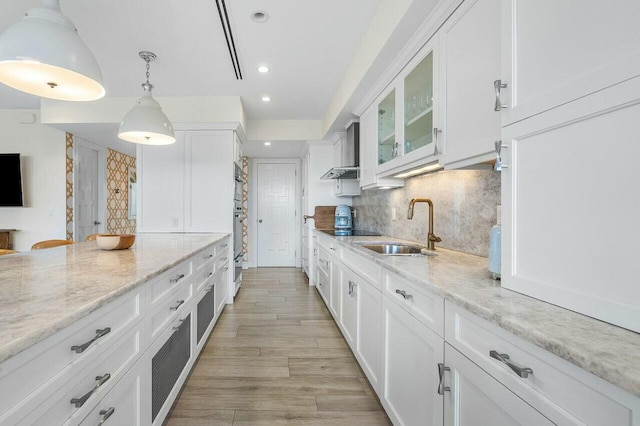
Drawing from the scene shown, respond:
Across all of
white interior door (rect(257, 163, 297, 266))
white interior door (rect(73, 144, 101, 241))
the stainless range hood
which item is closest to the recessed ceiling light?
the stainless range hood

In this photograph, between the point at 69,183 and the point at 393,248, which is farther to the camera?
the point at 69,183

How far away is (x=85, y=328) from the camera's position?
0.90 m

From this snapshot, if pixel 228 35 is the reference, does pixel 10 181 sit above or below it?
below

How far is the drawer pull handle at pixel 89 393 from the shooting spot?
2.80 feet

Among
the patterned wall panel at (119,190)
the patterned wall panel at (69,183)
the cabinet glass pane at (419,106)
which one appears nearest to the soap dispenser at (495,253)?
the cabinet glass pane at (419,106)

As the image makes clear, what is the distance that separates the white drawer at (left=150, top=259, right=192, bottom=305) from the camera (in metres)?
1.46

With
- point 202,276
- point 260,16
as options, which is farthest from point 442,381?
point 260,16

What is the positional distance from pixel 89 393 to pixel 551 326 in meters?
1.23

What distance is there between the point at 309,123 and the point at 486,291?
166 inches

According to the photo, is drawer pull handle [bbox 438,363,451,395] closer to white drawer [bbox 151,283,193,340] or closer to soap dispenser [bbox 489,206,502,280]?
soap dispenser [bbox 489,206,502,280]

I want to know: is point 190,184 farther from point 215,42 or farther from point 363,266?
point 363,266

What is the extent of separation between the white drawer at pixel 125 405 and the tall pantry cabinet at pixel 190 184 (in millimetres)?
2683

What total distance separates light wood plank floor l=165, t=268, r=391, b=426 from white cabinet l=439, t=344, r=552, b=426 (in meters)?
0.86

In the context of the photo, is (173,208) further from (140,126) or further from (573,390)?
(573,390)
